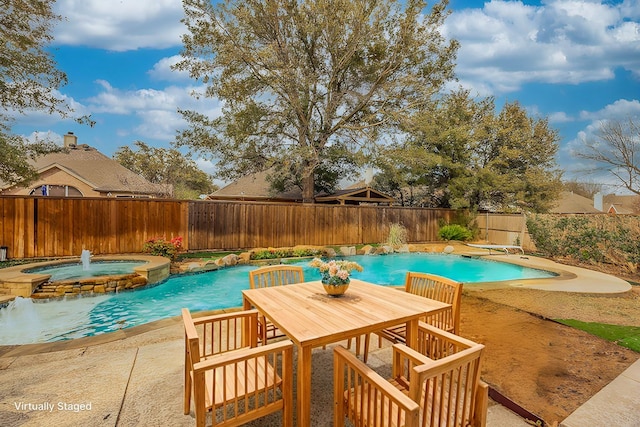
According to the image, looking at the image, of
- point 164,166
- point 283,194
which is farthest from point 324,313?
point 164,166

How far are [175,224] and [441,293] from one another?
8283 millimetres

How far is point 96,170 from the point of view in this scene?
59.2 feet

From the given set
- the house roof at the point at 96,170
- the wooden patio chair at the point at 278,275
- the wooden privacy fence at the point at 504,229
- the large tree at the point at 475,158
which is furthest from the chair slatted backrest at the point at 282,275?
the house roof at the point at 96,170

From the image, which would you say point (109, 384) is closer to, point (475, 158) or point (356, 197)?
point (356, 197)

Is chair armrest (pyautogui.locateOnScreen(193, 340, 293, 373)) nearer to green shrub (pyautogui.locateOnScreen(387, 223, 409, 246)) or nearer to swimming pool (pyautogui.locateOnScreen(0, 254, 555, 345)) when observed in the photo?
swimming pool (pyautogui.locateOnScreen(0, 254, 555, 345))

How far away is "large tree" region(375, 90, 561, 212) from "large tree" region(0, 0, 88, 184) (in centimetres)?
1117

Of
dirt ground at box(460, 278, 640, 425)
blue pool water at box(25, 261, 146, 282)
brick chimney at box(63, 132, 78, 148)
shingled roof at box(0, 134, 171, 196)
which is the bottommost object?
A: dirt ground at box(460, 278, 640, 425)

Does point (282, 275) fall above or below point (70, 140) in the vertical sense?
below

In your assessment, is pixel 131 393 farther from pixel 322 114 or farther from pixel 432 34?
pixel 432 34

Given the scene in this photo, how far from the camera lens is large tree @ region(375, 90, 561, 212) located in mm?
13555

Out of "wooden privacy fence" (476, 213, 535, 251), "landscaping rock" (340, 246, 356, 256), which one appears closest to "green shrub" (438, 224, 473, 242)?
"wooden privacy fence" (476, 213, 535, 251)

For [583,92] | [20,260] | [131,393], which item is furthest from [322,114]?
[583,92]

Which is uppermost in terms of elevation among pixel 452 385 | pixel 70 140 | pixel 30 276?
pixel 70 140

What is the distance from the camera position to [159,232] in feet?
28.7
